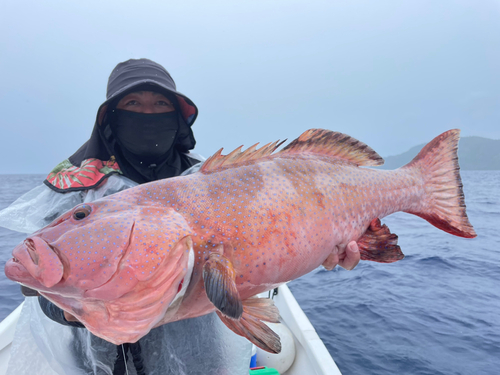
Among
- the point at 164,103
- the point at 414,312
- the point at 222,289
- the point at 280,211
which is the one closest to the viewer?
the point at 222,289

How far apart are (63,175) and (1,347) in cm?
253

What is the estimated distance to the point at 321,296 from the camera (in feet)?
25.8

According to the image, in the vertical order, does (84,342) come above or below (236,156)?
below

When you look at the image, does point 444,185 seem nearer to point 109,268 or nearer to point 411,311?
point 109,268

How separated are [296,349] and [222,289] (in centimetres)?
327

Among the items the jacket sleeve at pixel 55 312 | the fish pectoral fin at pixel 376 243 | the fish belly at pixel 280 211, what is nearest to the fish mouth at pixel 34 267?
the fish belly at pixel 280 211

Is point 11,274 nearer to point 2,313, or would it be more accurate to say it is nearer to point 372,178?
point 372,178

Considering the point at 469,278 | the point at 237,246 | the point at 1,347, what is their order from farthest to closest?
1. the point at 469,278
2. the point at 1,347
3. the point at 237,246

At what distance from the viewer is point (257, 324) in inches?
58.6

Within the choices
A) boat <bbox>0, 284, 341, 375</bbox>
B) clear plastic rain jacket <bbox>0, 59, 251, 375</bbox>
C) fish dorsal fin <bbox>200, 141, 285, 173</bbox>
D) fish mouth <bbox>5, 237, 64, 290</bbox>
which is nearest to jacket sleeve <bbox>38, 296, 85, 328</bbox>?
clear plastic rain jacket <bbox>0, 59, 251, 375</bbox>

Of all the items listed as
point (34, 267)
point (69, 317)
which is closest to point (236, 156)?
point (34, 267)

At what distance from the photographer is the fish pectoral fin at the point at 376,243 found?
7.13 feet

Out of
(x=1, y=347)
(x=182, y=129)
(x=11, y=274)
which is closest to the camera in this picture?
Result: (x=11, y=274)

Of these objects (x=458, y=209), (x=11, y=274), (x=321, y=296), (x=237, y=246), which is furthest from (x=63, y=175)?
(x=321, y=296)
